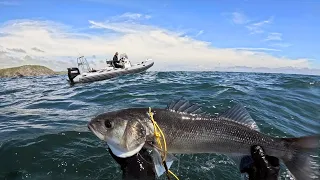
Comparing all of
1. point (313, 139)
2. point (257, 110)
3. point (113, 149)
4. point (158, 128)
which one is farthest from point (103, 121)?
point (257, 110)

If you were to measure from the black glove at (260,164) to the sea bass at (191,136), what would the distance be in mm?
96

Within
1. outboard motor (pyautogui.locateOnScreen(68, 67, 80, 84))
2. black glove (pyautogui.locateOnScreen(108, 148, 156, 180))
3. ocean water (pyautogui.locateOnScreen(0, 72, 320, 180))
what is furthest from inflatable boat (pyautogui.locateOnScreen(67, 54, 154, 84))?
black glove (pyautogui.locateOnScreen(108, 148, 156, 180))

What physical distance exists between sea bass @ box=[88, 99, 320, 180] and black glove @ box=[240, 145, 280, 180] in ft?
0.31

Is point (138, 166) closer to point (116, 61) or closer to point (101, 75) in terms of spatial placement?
point (101, 75)

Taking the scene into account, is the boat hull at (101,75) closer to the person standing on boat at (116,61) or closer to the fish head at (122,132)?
the person standing on boat at (116,61)

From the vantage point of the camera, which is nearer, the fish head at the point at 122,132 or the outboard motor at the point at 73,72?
the fish head at the point at 122,132

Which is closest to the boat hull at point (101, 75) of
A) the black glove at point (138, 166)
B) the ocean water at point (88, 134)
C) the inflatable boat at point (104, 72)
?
the inflatable boat at point (104, 72)

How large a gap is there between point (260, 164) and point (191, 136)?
1.14 m

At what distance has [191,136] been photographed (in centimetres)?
476

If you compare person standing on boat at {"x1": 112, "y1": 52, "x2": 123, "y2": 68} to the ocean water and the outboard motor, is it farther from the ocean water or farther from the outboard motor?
the ocean water

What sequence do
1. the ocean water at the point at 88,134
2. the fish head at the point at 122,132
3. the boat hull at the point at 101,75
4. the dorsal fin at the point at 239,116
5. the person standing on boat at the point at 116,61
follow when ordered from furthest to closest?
the person standing on boat at the point at 116,61 → the boat hull at the point at 101,75 → the ocean water at the point at 88,134 → the dorsal fin at the point at 239,116 → the fish head at the point at 122,132

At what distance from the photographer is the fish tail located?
15.2 feet

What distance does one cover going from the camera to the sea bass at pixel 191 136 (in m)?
4.59

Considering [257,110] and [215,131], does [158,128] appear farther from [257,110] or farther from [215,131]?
[257,110]
